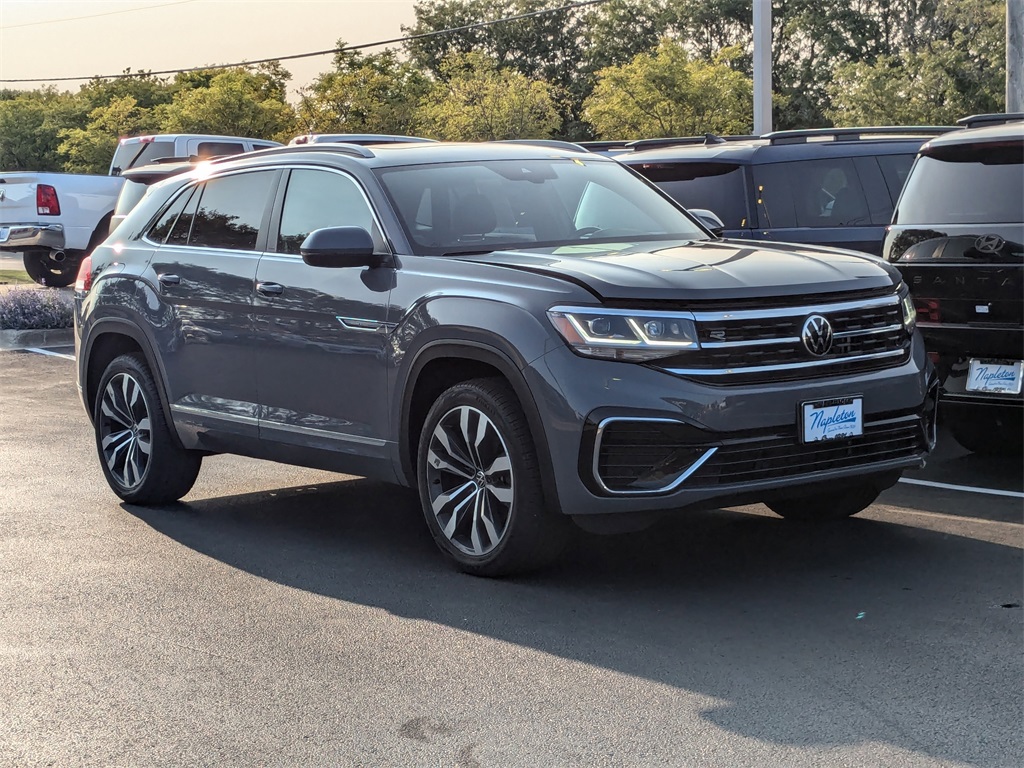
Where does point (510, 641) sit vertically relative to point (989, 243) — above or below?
below

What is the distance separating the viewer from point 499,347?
5.74m

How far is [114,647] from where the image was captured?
528cm

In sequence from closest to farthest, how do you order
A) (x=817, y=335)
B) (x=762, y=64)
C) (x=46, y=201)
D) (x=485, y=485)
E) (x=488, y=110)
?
(x=817, y=335) → (x=485, y=485) → (x=762, y=64) → (x=46, y=201) → (x=488, y=110)

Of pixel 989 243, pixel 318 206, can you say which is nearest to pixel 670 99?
pixel 989 243

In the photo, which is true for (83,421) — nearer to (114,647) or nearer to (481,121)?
(114,647)

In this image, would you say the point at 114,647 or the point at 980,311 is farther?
the point at 980,311

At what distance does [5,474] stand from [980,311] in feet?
18.6

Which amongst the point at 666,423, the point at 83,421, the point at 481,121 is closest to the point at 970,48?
the point at 481,121

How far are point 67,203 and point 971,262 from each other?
17754mm

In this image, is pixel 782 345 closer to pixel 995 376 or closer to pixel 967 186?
pixel 995 376

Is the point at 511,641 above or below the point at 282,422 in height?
below

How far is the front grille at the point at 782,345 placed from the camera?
18.0 ft

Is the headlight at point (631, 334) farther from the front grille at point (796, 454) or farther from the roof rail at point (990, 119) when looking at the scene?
the roof rail at point (990, 119)

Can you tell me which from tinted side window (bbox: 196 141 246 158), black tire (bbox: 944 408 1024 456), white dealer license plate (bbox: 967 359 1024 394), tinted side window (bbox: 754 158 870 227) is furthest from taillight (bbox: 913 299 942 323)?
tinted side window (bbox: 196 141 246 158)
